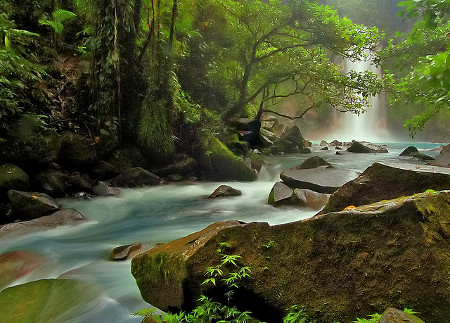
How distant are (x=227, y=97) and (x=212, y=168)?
490 cm

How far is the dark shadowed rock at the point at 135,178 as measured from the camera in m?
7.76

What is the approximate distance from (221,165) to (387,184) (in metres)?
6.16

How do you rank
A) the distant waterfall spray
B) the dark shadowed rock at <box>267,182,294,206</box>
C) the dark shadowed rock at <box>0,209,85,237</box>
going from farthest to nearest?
the distant waterfall spray < the dark shadowed rock at <box>267,182,294,206</box> < the dark shadowed rock at <box>0,209,85,237</box>

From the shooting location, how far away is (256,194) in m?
7.56

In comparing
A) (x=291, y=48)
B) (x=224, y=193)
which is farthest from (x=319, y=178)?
(x=291, y=48)

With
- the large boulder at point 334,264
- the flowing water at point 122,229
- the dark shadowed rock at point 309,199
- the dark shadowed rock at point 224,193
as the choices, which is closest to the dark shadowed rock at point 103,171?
the flowing water at point 122,229

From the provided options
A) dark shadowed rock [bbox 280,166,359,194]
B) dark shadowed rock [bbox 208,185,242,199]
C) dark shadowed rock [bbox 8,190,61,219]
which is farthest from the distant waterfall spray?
dark shadowed rock [bbox 8,190,61,219]

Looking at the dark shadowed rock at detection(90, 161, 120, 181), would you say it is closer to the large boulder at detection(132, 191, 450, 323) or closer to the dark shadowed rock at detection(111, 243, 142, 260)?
the dark shadowed rock at detection(111, 243, 142, 260)

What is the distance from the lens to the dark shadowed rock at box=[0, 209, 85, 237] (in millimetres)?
4711

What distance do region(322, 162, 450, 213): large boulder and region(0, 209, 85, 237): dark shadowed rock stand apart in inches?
172

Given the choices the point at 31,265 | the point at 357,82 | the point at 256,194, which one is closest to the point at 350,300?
the point at 31,265

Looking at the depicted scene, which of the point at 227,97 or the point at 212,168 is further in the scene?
the point at 227,97

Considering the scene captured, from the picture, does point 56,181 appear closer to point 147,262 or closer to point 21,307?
point 21,307

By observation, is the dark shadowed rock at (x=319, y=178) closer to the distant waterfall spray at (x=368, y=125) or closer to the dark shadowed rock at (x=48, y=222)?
the dark shadowed rock at (x=48, y=222)
